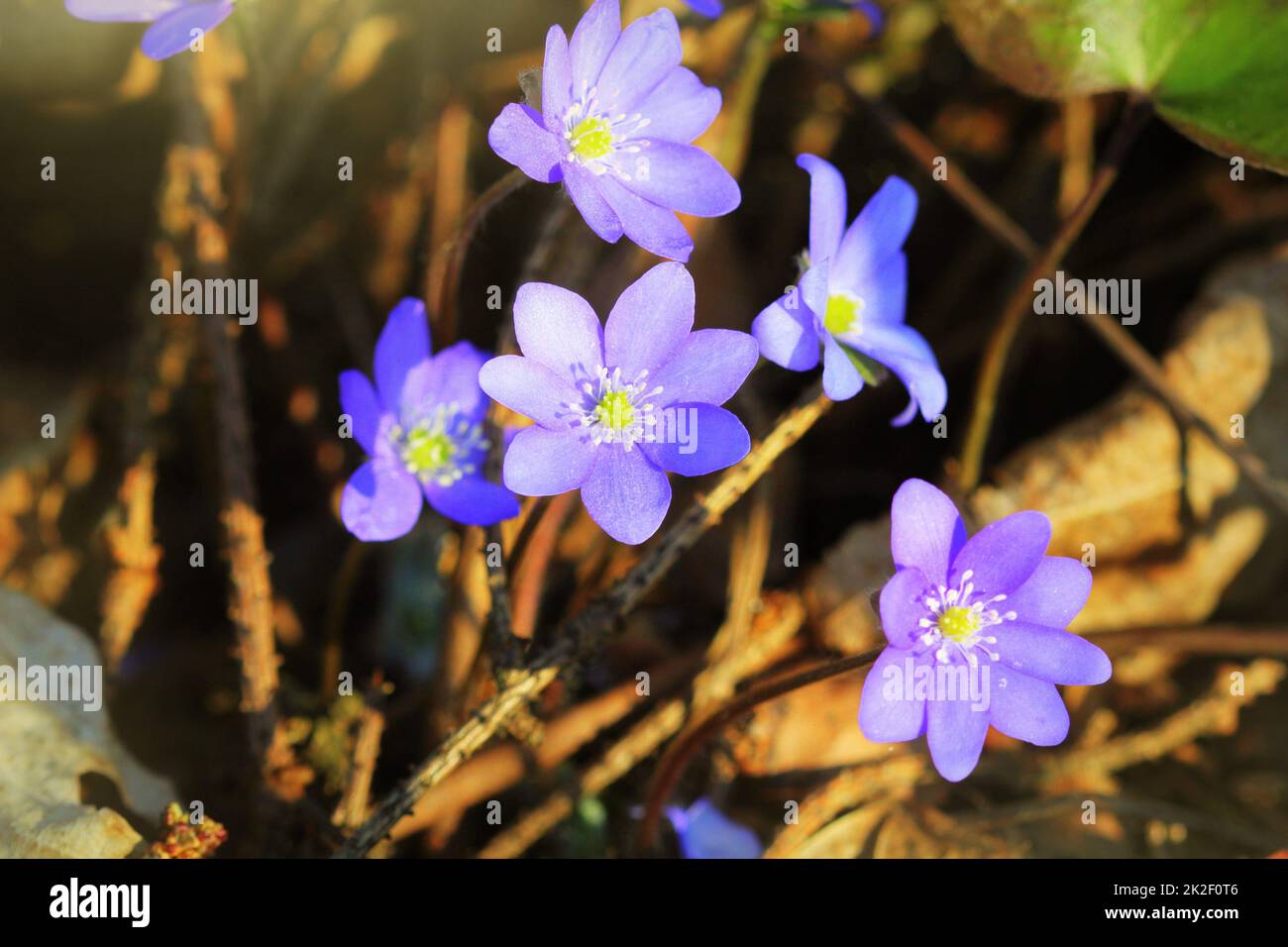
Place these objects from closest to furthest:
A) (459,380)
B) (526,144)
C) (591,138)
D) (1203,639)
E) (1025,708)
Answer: (526,144), (1025,708), (591,138), (459,380), (1203,639)

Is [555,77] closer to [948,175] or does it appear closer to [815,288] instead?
[815,288]

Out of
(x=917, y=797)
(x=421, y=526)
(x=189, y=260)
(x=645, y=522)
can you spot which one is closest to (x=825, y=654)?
(x=917, y=797)

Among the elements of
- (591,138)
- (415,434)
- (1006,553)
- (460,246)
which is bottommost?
(1006,553)

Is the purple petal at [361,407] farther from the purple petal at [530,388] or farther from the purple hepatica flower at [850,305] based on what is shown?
the purple hepatica flower at [850,305]

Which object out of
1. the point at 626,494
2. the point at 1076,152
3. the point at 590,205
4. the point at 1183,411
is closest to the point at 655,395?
the point at 626,494

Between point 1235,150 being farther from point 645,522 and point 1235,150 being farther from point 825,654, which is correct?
point 645,522

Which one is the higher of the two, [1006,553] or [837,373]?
[837,373]
